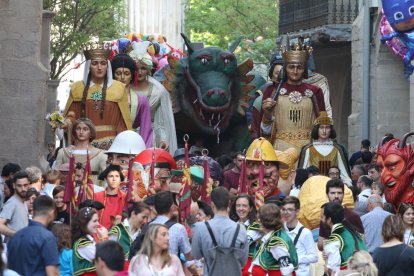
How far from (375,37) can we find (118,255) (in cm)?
2420

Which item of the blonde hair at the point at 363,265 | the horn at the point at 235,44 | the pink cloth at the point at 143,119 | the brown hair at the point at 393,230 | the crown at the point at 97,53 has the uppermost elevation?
the horn at the point at 235,44

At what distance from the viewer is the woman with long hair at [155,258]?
14664 mm

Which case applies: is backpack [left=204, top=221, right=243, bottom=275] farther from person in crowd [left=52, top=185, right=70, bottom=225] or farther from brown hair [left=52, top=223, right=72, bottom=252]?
person in crowd [left=52, top=185, right=70, bottom=225]

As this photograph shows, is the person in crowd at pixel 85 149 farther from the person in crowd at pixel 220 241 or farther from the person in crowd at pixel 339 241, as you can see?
the person in crowd at pixel 339 241

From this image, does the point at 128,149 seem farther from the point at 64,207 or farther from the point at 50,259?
the point at 50,259

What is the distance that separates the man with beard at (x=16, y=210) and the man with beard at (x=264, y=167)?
133 inches

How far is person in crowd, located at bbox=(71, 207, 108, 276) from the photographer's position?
630 inches

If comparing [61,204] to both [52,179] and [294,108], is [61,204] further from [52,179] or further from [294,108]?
[294,108]

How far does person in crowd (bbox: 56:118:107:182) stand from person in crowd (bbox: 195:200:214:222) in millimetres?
3974

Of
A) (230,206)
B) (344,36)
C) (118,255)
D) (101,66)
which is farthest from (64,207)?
(344,36)

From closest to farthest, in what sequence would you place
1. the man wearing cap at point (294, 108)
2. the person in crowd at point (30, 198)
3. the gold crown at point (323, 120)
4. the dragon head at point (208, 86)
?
1. the person in crowd at point (30, 198)
2. the gold crown at point (323, 120)
3. the man wearing cap at point (294, 108)
4. the dragon head at point (208, 86)

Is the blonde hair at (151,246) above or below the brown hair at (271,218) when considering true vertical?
below

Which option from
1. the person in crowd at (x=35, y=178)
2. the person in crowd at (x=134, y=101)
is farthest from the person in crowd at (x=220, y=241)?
the person in crowd at (x=134, y=101)

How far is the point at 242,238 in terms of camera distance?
16.5 m
